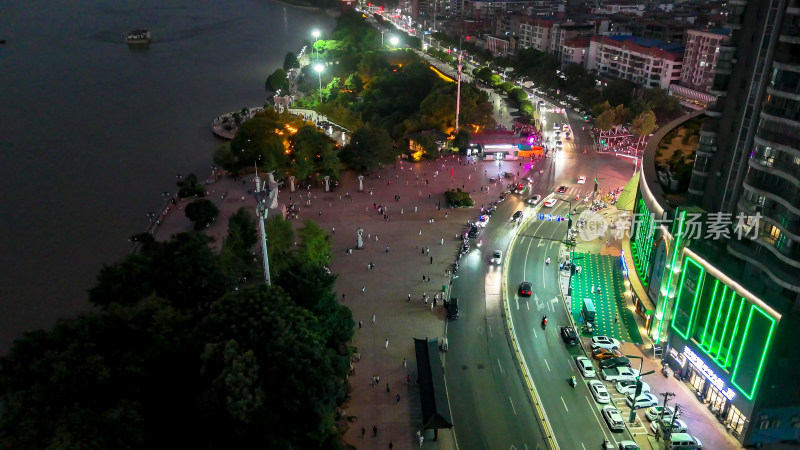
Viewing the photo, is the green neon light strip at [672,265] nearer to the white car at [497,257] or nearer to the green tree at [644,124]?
the white car at [497,257]

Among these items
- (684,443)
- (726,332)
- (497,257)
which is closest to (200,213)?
(497,257)

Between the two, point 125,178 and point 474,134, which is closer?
point 125,178

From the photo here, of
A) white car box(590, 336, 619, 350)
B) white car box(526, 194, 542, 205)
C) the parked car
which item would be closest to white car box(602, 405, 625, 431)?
the parked car

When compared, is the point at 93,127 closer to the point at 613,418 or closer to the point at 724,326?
the point at 613,418

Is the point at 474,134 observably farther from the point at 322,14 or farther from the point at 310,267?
the point at 322,14

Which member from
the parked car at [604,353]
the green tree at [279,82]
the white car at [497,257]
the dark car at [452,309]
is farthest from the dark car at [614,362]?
the green tree at [279,82]

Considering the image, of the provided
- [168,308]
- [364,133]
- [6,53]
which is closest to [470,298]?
[168,308]
